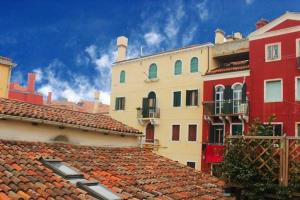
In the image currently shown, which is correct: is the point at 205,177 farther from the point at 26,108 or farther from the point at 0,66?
the point at 0,66

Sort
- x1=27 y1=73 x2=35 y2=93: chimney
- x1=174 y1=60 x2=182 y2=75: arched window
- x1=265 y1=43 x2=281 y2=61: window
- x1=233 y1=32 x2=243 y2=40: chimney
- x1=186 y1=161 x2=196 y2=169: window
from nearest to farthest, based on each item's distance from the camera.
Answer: x1=265 y1=43 x2=281 y2=61: window, x1=186 y1=161 x2=196 y2=169: window, x1=174 y1=60 x2=182 y2=75: arched window, x1=233 y1=32 x2=243 y2=40: chimney, x1=27 y1=73 x2=35 y2=93: chimney

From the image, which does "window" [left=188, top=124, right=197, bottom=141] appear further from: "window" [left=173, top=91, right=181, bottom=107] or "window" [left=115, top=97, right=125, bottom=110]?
"window" [left=115, top=97, right=125, bottom=110]

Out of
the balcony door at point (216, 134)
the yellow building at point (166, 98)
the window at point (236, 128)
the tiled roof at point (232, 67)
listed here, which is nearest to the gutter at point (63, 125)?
the window at point (236, 128)

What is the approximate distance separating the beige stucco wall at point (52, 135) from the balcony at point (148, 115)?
19004 mm

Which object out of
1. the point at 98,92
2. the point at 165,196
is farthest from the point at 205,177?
the point at 98,92

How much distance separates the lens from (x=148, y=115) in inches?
1371

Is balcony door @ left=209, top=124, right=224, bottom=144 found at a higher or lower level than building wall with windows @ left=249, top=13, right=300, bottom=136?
lower

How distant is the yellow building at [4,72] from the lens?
33.9m

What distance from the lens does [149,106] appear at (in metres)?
35.1

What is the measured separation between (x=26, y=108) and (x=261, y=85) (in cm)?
1976

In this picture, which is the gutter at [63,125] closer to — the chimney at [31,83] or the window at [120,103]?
the window at [120,103]

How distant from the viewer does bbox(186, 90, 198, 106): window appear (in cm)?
3158

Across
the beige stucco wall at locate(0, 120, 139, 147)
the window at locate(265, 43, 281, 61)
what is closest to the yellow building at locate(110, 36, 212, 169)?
the window at locate(265, 43, 281, 61)

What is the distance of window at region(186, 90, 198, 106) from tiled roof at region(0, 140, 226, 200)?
17883 millimetres
